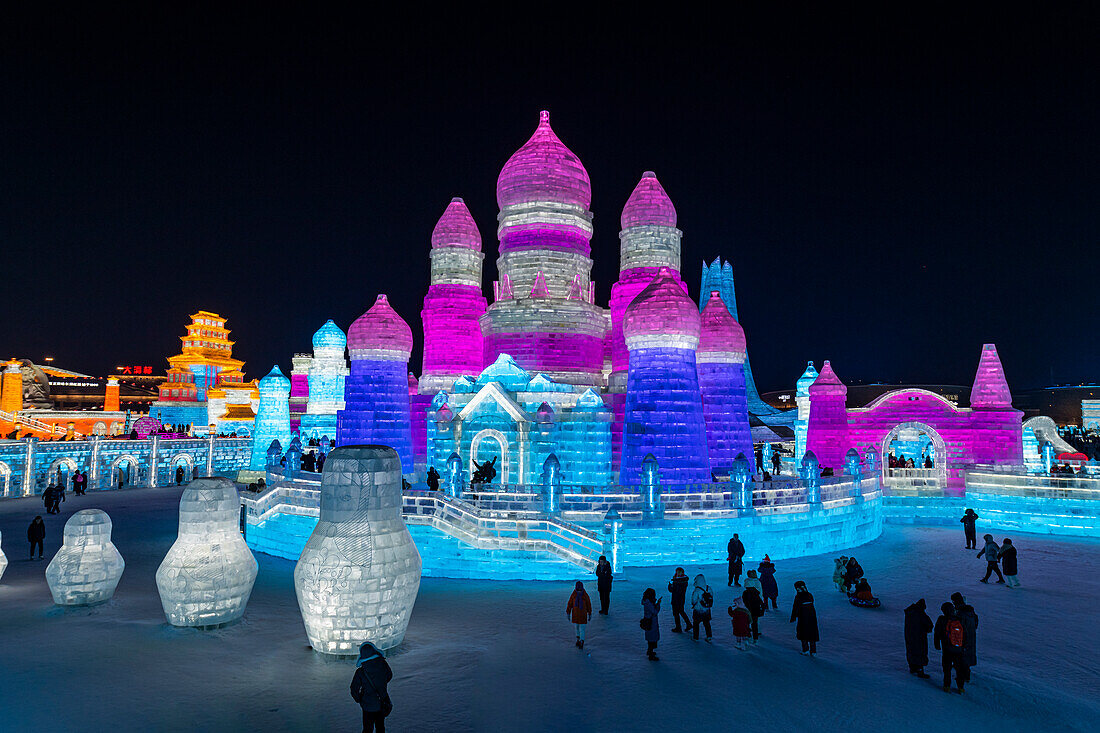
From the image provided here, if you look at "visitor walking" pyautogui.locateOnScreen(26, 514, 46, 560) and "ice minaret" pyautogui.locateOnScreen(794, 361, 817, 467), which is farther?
"ice minaret" pyautogui.locateOnScreen(794, 361, 817, 467)

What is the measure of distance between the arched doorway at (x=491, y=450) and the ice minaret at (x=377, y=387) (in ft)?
16.4

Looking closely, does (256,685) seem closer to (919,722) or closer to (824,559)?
(919,722)

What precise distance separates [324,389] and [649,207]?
2175cm

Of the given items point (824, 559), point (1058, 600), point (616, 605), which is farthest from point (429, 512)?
point (1058, 600)

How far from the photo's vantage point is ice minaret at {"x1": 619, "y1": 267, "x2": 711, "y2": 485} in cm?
2222

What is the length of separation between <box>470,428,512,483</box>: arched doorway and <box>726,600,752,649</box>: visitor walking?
13.6 meters

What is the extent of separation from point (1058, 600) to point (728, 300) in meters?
62.0

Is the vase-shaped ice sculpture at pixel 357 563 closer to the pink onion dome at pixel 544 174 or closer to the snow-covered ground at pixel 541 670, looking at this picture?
the snow-covered ground at pixel 541 670

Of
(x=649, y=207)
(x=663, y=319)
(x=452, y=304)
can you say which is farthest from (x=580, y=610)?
(x=452, y=304)

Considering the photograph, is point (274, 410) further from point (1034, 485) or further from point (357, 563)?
point (1034, 485)

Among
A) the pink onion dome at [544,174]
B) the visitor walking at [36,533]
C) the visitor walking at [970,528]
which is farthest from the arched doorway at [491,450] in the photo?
the visitor walking at [970,528]

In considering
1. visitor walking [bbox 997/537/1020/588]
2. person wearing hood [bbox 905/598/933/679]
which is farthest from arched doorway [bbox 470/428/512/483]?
person wearing hood [bbox 905/598/933/679]

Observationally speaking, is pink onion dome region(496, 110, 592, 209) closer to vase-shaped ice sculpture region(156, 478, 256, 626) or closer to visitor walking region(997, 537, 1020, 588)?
vase-shaped ice sculpture region(156, 478, 256, 626)

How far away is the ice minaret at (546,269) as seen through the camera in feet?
90.4
